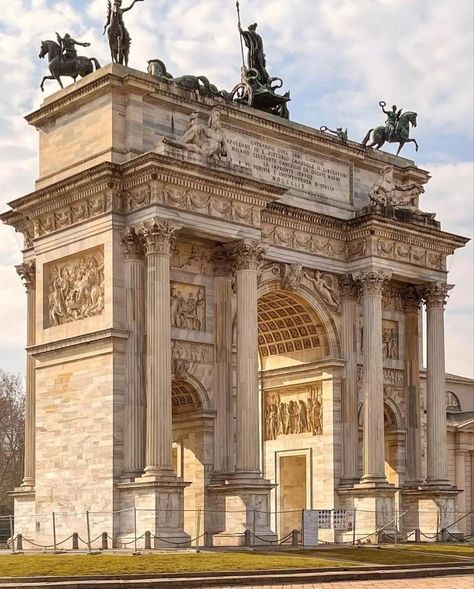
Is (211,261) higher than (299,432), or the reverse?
(211,261)

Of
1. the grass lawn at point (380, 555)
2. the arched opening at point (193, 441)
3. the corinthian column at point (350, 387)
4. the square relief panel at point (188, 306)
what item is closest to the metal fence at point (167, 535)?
the arched opening at point (193, 441)

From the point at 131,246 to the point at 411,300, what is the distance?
15.7 metres

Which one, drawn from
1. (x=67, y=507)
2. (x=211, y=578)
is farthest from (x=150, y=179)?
(x=211, y=578)

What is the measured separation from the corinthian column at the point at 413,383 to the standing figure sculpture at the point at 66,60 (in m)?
17.1

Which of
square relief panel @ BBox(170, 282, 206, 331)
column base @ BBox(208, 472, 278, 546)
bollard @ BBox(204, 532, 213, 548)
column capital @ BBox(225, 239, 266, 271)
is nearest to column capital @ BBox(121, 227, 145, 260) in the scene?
square relief panel @ BBox(170, 282, 206, 331)

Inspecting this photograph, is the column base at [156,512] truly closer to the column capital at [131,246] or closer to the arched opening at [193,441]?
the arched opening at [193,441]

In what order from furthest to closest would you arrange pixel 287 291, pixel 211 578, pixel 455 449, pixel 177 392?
pixel 455 449 → pixel 287 291 → pixel 177 392 → pixel 211 578

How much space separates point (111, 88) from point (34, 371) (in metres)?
11.5

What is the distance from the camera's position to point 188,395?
41.8 metres

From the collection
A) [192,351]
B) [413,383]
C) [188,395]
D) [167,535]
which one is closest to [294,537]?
[167,535]

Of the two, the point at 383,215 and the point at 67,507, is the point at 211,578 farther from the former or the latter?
the point at 383,215

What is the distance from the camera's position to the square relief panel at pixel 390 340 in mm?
49156

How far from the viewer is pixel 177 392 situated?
4216 centimetres

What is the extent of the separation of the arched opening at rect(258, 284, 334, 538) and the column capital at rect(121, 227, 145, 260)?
7.59m
